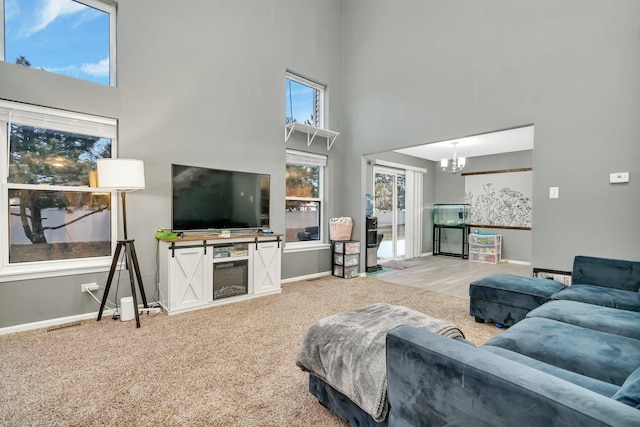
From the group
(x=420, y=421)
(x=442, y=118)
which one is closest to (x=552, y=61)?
(x=442, y=118)

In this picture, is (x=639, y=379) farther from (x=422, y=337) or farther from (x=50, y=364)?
(x=50, y=364)

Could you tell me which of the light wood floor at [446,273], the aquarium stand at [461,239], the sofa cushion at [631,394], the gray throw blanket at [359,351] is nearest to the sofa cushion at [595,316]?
the gray throw blanket at [359,351]

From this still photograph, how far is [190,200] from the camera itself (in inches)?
143

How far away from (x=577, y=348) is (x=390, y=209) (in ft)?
17.7

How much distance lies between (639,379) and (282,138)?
437 cm

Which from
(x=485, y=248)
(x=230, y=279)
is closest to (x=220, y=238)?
(x=230, y=279)

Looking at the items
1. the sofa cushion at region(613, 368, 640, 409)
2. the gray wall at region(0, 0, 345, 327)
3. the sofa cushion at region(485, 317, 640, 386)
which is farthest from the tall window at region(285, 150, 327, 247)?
the sofa cushion at region(613, 368, 640, 409)

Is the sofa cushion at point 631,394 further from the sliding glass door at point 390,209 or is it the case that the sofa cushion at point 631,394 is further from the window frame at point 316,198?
the sliding glass door at point 390,209

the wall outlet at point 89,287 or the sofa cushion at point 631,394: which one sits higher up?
the sofa cushion at point 631,394

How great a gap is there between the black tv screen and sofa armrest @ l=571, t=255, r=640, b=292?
3601mm

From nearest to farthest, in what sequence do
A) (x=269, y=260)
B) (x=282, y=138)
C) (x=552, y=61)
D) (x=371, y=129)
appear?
1. (x=552, y=61)
2. (x=269, y=260)
3. (x=282, y=138)
4. (x=371, y=129)

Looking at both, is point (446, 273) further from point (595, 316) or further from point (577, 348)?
point (577, 348)

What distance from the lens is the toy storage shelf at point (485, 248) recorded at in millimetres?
6449

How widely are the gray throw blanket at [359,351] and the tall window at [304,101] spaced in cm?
388
